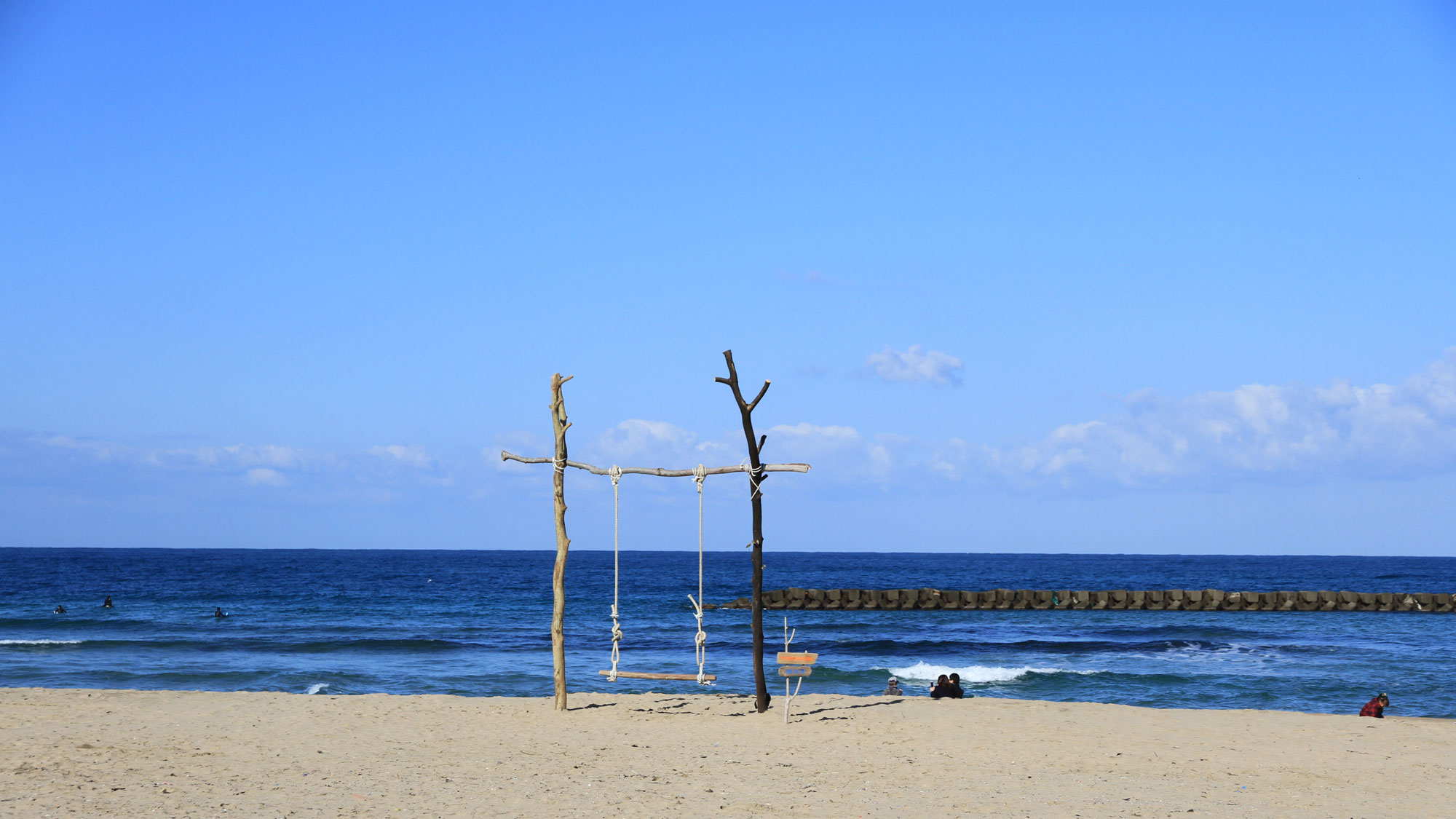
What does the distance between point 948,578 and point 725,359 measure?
79.1m

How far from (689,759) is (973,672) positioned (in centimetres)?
1327

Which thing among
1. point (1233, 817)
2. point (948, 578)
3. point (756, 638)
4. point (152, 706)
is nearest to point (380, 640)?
point (152, 706)

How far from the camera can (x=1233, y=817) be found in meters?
9.38

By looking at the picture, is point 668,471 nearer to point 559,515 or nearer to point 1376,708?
point 559,515

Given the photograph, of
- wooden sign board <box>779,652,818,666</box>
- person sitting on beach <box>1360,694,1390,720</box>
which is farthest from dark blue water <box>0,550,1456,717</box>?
wooden sign board <box>779,652,818,666</box>

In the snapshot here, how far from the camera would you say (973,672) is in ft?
77.6

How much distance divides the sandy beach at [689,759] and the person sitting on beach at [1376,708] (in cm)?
49

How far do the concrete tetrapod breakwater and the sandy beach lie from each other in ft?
112

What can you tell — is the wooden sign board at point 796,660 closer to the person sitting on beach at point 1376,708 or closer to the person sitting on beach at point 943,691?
the person sitting on beach at point 943,691

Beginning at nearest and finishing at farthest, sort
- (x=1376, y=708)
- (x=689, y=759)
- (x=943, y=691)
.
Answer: (x=689, y=759) → (x=1376, y=708) → (x=943, y=691)

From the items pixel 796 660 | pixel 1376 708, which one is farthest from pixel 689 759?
pixel 1376 708

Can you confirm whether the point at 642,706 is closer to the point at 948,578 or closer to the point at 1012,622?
the point at 1012,622

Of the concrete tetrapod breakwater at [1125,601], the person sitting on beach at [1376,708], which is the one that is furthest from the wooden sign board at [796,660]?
the concrete tetrapod breakwater at [1125,601]

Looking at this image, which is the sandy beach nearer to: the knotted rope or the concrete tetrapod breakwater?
the knotted rope
